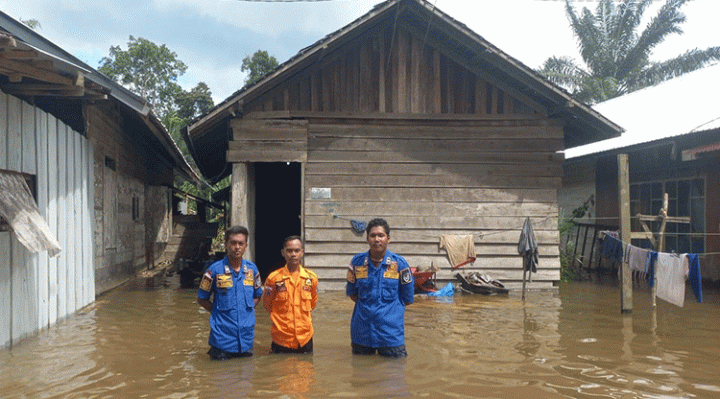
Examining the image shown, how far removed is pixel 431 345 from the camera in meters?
6.66

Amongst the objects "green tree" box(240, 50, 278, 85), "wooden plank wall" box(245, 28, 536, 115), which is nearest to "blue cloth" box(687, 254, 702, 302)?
"wooden plank wall" box(245, 28, 536, 115)

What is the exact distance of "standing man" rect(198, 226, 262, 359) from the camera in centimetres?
520

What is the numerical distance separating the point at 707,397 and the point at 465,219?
6.72m

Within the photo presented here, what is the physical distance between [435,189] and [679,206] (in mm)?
Answer: 6282

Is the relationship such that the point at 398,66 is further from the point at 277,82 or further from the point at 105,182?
the point at 105,182

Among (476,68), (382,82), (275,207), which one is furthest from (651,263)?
(275,207)

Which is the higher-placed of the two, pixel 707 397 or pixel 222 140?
pixel 222 140

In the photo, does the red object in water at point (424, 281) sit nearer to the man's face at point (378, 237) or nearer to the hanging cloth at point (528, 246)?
the hanging cloth at point (528, 246)

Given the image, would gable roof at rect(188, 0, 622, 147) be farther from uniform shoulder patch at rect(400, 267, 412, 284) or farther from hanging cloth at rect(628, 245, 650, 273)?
uniform shoulder patch at rect(400, 267, 412, 284)

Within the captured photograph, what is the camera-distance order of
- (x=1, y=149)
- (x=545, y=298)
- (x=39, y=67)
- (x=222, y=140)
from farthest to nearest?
1. (x=222, y=140)
2. (x=545, y=298)
3. (x=1, y=149)
4. (x=39, y=67)

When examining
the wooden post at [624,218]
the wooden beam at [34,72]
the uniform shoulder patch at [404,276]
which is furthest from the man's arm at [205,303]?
the wooden post at [624,218]

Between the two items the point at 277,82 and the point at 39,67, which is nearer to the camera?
the point at 39,67

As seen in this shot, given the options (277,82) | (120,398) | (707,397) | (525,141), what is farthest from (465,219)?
(120,398)

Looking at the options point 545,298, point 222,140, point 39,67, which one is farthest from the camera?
point 222,140
